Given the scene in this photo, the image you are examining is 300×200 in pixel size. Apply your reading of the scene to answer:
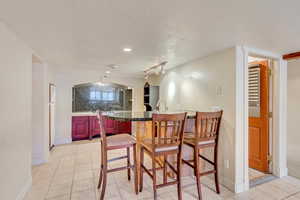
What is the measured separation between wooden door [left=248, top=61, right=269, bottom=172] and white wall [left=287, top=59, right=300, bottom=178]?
1.73 ft

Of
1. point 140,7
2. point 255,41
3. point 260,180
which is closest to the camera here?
point 140,7

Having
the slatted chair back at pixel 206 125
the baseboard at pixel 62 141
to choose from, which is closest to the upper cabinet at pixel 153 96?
the baseboard at pixel 62 141

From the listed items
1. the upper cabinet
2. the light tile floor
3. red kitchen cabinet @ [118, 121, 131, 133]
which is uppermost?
the upper cabinet

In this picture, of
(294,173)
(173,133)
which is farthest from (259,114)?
(173,133)

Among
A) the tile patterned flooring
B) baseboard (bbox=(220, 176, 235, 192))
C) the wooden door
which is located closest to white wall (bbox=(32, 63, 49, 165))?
the tile patterned flooring

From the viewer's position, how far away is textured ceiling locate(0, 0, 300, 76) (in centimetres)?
130

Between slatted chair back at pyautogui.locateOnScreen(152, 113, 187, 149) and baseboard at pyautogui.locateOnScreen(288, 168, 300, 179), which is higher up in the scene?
slatted chair back at pyautogui.locateOnScreen(152, 113, 187, 149)

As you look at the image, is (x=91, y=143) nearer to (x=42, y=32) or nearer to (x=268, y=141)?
(x=42, y=32)

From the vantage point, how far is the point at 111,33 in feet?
6.18

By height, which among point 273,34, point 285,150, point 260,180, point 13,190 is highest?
point 273,34

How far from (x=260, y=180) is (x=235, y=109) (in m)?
1.37

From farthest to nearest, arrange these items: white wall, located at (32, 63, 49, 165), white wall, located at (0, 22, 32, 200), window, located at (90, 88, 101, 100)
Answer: window, located at (90, 88, 101, 100)
white wall, located at (32, 63, 49, 165)
white wall, located at (0, 22, 32, 200)

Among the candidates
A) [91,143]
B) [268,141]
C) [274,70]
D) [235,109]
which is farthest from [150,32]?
[91,143]

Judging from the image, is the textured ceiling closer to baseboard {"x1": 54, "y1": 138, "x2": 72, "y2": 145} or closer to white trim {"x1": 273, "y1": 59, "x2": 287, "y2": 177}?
white trim {"x1": 273, "y1": 59, "x2": 287, "y2": 177}
